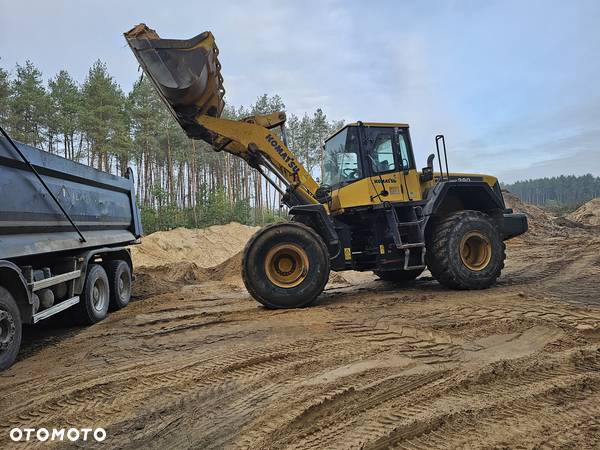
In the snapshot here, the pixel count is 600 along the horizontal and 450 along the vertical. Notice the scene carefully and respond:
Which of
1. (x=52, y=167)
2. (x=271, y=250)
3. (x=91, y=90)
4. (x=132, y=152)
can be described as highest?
(x=91, y=90)

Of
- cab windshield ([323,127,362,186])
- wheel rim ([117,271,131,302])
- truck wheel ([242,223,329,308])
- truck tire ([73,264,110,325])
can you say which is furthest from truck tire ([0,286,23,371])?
cab windshield ([323,127,362,186])

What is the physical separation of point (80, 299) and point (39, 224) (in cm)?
149

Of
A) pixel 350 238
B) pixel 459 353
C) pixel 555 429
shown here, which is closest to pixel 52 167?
pixel 350 238

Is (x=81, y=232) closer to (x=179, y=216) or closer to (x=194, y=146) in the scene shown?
(x=179, y=216)

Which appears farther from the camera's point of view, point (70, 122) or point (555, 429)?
point (70, 122)

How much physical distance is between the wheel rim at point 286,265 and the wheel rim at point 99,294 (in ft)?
8.84

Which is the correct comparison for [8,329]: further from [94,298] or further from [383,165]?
[383,165]

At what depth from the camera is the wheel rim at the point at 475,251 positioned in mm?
6820

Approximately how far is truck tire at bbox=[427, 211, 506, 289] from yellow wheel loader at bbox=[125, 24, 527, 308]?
0.02m

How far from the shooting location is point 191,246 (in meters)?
20.3

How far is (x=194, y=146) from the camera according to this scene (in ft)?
112

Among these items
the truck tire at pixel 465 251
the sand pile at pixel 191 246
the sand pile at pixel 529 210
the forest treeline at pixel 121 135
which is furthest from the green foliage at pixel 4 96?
the sand pile at pixel 529 210

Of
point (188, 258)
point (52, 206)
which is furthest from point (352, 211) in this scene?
point (188, 258)

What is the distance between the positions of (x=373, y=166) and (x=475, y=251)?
2.34 m
